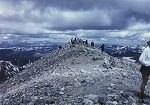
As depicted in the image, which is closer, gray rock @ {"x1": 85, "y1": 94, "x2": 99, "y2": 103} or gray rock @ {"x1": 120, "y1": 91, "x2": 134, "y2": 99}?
gray rock @ {"x1": 85, "y1": 94, "x2": 99, "y2": 103}

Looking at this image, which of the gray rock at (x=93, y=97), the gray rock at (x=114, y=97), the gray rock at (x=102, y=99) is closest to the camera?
the gray rock at (x=102, y=99)

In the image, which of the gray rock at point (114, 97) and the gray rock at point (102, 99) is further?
the gray rock at point (114, 97)

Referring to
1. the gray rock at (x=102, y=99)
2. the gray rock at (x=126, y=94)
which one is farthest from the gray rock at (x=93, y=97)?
the gray rock at (x=126, y=94)

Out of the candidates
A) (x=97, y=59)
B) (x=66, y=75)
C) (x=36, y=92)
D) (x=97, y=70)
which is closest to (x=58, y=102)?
(x=36, y=92)

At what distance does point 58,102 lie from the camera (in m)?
17.1

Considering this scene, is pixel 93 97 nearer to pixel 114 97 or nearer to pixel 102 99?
pixel 102 99

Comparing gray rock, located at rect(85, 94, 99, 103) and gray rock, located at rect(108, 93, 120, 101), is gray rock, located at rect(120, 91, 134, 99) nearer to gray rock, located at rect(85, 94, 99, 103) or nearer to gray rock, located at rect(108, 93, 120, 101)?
gray rock, located at rect(108, 93, 120, 101)

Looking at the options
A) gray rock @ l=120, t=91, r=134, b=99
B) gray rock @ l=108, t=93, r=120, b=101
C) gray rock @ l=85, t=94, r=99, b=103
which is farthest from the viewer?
gray rock @ l=120, t=91, r=134, b=99

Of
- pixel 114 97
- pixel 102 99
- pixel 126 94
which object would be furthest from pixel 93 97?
Answer: pixel 126 94

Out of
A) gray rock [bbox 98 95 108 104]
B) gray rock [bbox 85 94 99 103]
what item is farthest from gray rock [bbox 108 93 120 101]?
gray rock [bbox 85 94 99 103]

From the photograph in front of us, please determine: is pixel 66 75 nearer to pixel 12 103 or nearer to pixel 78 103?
pixel 12 103

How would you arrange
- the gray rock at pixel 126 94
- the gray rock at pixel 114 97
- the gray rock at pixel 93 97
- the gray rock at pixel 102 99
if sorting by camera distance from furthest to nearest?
the gray rock at pixel 126 94 → the gray rock at pixel 114 97 → the gray rock at pixel 93 97 → the gray rock at pixel 102 99

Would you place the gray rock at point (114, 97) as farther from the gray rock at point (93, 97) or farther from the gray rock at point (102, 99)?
the gray rock at point (93, 97)

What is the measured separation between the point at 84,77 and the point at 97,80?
5.10 feet
